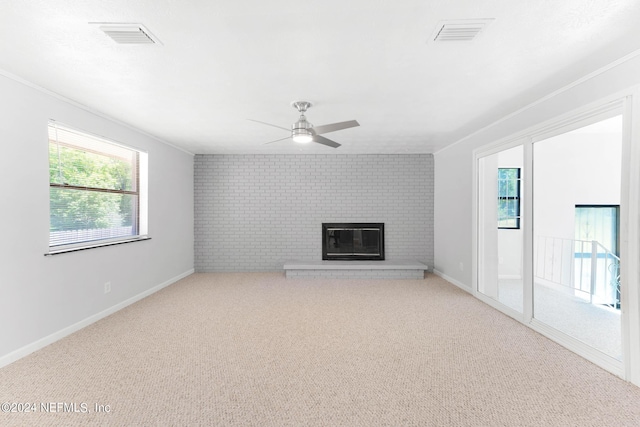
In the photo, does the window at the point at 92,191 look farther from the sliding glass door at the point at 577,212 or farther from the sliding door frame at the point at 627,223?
the sliding glass door at the point at 577,212

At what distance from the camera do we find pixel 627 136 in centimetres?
236

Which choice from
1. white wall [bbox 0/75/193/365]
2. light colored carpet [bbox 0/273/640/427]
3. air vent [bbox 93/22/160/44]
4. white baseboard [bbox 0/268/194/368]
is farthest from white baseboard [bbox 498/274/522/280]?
air vent [bbox 93/22/160/44]

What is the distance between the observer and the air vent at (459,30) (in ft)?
6.23

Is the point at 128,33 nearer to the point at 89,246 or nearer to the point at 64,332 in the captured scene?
the point at 89,246

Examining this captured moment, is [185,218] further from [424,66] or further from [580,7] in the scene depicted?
[580,7]

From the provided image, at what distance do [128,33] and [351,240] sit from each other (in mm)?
5151

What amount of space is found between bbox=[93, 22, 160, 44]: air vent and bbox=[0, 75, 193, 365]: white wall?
1414 millimetres

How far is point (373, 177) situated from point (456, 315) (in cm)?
335

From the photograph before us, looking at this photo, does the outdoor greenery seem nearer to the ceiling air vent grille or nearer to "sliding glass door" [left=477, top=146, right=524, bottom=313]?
the ceiling air vent grille

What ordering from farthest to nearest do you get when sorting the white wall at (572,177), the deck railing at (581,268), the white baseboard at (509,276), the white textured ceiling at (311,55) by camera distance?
the white baseboard at (509,276) → the white wall at (572,177) → the deck railing at (581,268) → the white textured ceiling at (311,55)

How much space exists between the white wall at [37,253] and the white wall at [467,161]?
484 cm

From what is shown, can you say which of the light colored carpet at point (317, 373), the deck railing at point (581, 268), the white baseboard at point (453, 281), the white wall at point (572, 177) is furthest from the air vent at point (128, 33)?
the white wall at point (572, 177)

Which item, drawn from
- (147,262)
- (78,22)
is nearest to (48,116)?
(78,22)

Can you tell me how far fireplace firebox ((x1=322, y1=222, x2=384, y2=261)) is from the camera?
6.47 m
